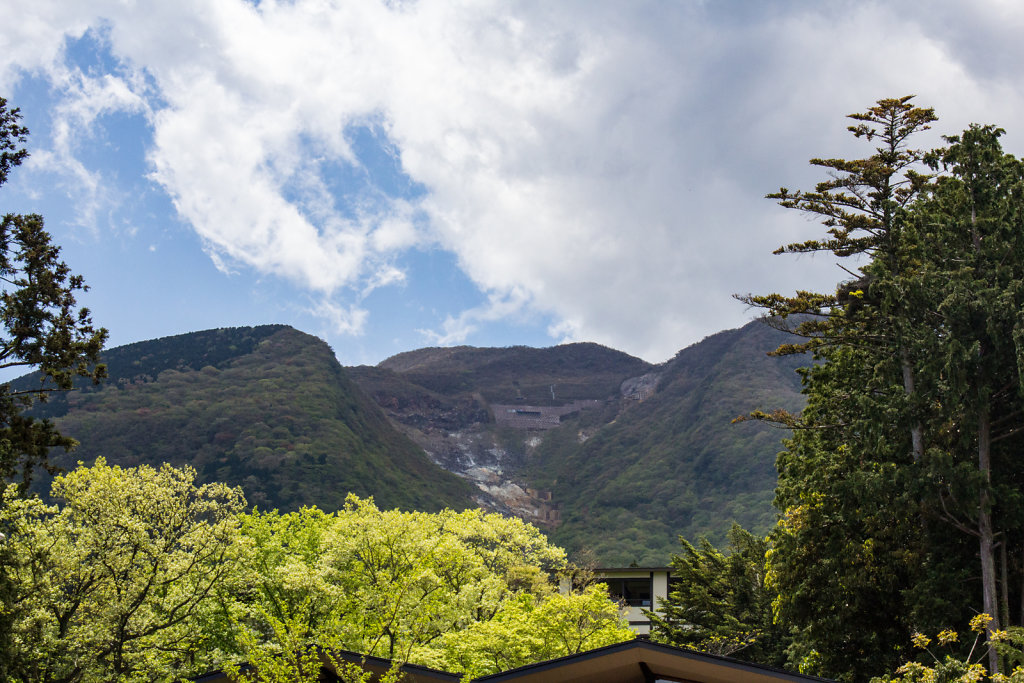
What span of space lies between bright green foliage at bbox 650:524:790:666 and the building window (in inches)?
404

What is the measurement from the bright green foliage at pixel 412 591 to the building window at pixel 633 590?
53.3 feet

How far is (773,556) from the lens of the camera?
971 inches

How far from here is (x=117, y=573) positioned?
21.3 meters

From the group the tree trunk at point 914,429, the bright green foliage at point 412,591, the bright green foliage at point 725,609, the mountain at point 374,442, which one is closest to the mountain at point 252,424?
the mountain at point 374,442

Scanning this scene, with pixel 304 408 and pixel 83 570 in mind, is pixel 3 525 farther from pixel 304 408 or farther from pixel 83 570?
pixel 304 408

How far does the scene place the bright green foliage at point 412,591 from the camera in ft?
74.8

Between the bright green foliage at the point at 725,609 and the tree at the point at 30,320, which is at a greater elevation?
the tree at the point at 30,320

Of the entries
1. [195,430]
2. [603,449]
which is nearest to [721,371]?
[603,449]

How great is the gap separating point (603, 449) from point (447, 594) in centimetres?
13210

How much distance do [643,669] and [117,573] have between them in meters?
16.2

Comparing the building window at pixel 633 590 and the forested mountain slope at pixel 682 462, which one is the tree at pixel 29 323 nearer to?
the building window at pixel 633 590

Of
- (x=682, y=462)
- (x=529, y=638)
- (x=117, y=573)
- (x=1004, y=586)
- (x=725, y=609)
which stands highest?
(x=682, y=462)

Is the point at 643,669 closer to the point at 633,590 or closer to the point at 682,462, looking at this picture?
the point at 633,590

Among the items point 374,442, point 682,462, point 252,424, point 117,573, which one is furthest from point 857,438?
point 682,462
